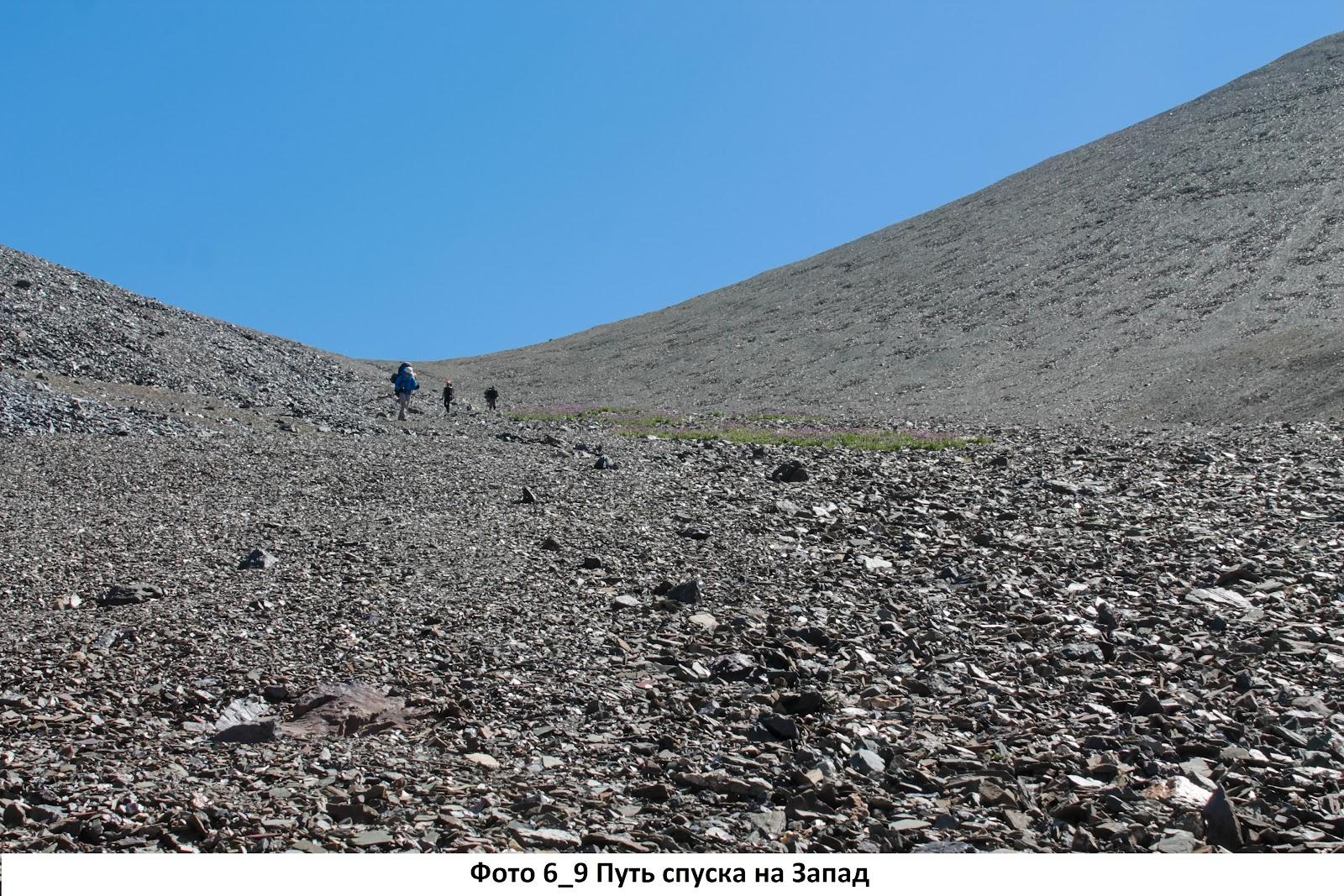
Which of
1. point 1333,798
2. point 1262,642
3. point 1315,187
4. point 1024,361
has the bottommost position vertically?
point 1333,798

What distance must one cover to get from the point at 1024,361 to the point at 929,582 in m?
46.8

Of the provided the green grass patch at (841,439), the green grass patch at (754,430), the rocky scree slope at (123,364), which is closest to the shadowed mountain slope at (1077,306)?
the green grass patch at (754,430)

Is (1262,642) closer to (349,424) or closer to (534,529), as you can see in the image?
(534,529)

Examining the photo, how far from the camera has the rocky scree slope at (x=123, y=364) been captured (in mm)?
27328

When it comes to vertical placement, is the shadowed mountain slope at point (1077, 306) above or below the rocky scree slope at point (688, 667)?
above

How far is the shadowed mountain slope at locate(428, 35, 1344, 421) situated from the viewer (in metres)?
44.9

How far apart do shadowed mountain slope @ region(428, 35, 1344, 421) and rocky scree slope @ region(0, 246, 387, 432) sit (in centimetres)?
1971

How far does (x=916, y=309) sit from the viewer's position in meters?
73.2

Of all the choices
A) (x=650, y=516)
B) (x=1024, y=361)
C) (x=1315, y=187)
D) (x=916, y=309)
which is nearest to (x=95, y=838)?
(x=650, y=516)

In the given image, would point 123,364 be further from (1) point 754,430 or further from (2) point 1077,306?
(2) point 1077,306

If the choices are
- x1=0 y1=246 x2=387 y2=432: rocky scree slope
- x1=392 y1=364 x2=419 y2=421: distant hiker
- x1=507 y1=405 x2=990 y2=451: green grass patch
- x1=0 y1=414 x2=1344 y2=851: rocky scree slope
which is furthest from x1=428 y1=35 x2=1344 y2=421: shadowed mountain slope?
x1=0 y1=414 x2=1344 y2=851: rocky scree slope

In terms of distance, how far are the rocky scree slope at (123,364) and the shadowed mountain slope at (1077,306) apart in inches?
776

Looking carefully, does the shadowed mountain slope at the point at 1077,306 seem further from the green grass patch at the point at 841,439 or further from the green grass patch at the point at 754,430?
the green grass patch at the point at 841,439

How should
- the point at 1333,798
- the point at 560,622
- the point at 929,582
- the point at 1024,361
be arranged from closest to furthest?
1. the point at 1333,798
2. the point at 560,622
3. the point at 929,582
4. the point at 1024,361
